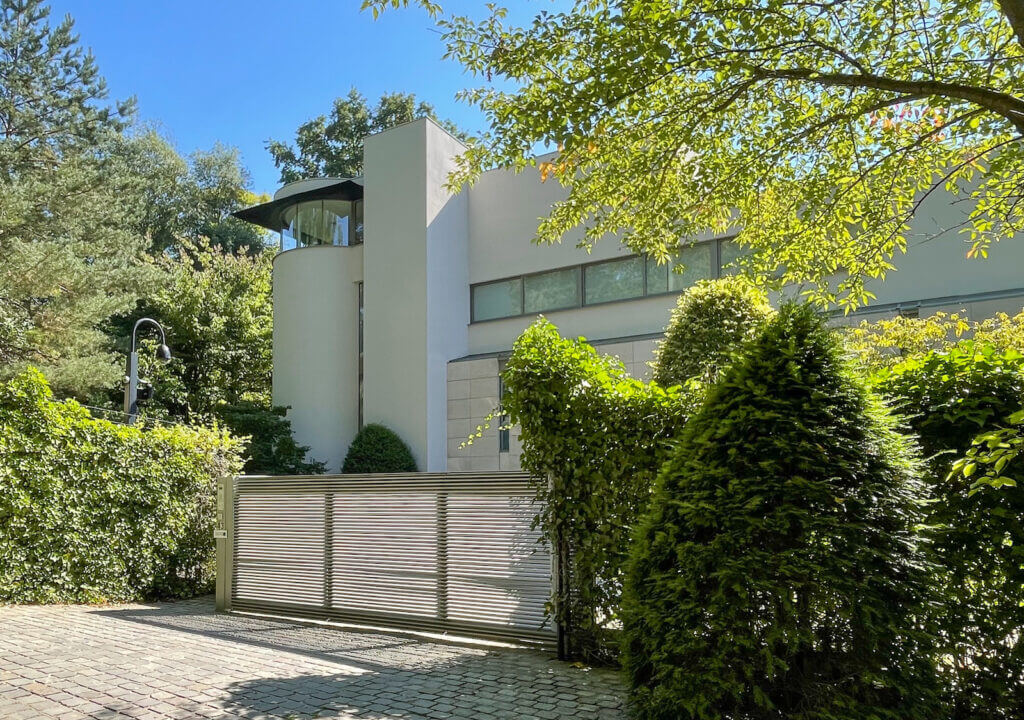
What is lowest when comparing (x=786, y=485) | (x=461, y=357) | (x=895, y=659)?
(x=895, y=659)

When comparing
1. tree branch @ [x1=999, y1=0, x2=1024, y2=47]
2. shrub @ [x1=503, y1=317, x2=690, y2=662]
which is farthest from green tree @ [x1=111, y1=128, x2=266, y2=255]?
tree branch @ [x1=999, y1=0, x2=1024, y2=47]

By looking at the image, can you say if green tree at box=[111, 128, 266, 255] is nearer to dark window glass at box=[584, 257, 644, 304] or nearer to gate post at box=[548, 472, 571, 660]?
dark window glass at box=[584, 257, 644, 304]

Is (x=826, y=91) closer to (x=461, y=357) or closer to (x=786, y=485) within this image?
(x=786, y=485)

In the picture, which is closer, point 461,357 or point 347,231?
point 461,357

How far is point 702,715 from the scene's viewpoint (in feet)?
12.8

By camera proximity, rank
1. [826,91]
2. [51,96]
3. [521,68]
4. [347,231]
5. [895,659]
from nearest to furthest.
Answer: [895,659] < [521,68] < [826,91] < [347,231] < [51,96]

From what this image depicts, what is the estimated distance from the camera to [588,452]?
6.22 m

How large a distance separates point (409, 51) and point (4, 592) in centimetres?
870

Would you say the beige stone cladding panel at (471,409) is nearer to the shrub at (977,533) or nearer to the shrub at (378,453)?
the shrub at (378,453)

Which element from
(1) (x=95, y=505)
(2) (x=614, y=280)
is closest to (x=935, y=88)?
(1) (x=95, y=505)

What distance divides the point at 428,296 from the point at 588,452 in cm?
1370

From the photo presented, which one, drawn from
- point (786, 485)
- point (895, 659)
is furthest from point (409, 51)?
point (895, 659)

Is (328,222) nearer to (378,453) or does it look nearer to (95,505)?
(378,453)

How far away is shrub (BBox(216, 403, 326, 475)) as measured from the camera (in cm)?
1975
